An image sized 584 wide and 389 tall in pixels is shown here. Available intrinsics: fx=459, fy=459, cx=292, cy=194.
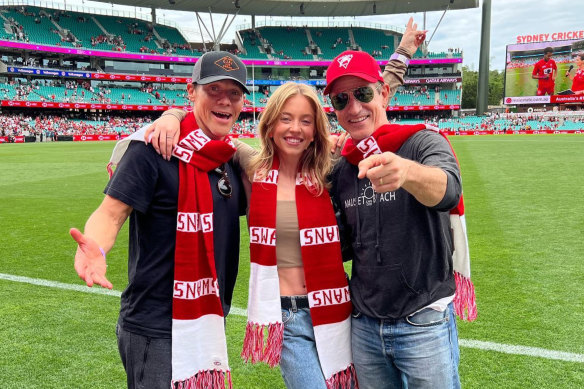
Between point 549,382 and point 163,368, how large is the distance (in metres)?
2.85

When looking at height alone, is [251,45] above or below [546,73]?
above

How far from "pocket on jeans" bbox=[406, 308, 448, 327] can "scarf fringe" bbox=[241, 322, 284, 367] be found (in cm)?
75

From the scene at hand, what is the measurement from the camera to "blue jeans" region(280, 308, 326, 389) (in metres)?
2.49

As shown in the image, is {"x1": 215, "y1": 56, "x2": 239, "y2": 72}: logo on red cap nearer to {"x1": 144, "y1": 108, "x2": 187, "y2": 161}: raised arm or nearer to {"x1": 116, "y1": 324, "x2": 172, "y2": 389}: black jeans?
{"x1": 144, "y1": 108, "x2": 187, "y2": 161}: raised arm

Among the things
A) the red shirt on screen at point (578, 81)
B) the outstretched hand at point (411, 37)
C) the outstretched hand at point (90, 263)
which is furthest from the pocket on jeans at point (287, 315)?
the red shirt on screen at point (578, 81)

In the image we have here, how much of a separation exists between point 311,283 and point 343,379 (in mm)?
562

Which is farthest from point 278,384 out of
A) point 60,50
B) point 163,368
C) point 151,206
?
point 60,50

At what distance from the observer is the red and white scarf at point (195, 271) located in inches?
91.0

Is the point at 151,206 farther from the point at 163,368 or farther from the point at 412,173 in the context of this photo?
the point at 412,173

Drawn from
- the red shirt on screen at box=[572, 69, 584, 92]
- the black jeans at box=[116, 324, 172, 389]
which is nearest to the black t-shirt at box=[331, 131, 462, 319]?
the black jeans at box=[116, 324, 172, 389]

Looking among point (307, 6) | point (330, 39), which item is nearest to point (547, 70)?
point (330, 39)

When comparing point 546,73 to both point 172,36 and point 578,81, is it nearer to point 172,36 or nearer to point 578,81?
point 578,81

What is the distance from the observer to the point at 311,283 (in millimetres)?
2598

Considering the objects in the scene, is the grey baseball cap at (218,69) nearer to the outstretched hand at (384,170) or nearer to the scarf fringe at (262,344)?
the outstretched hand at (384,170)
